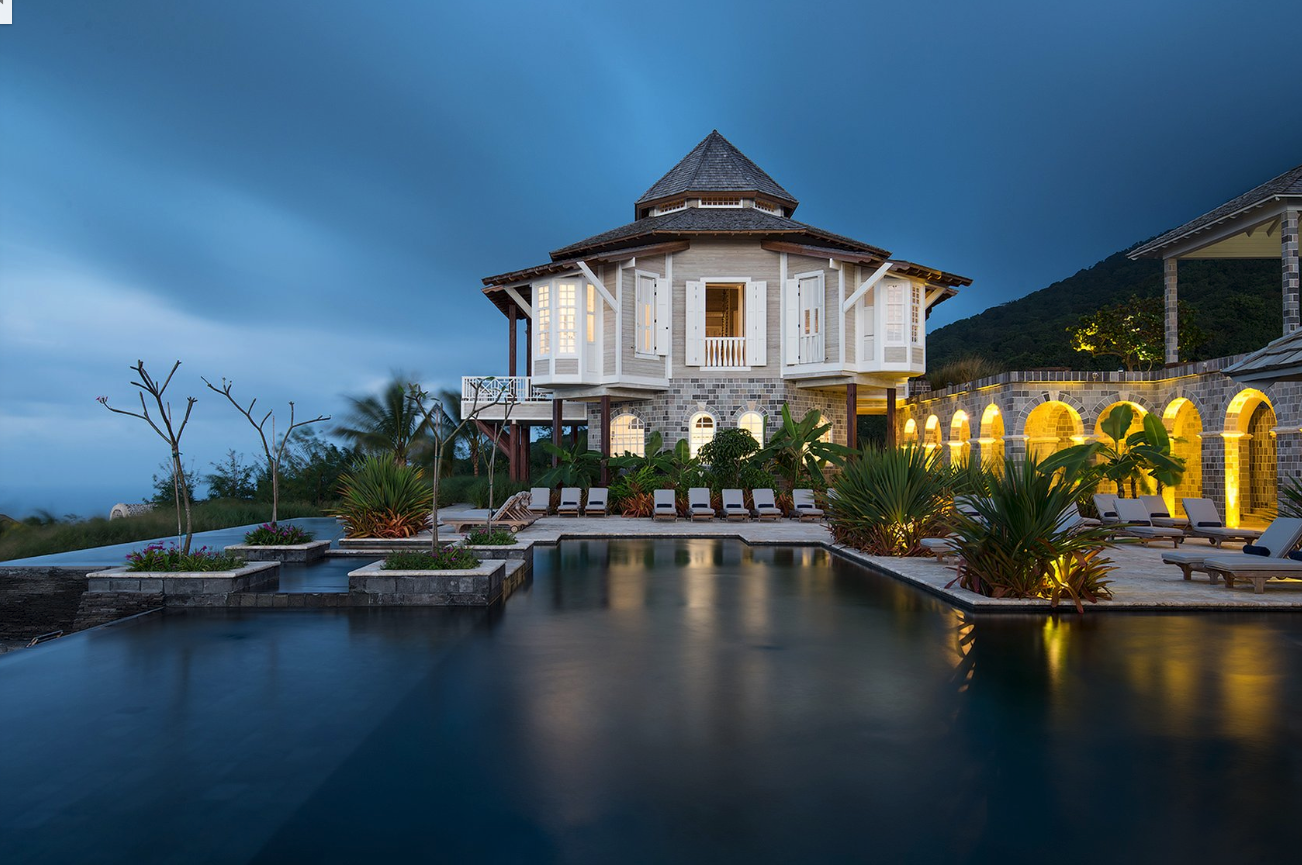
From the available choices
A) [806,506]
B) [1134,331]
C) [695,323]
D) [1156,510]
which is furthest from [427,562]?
[1134,331]

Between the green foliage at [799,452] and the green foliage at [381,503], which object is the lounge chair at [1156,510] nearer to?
the green foliage at [799,452]

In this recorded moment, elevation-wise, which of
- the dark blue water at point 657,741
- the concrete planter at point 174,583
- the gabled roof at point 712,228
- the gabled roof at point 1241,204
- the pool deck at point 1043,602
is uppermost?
the gabled roof at point 712,228

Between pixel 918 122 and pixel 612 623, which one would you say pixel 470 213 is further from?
pixel 612 623

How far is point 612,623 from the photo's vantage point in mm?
7297

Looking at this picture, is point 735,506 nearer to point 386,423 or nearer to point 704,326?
point 704,326

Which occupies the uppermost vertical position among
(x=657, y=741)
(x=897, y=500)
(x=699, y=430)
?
(x=699, y=430)

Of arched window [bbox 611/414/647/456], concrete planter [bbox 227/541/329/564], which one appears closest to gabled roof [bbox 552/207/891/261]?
arched window [bbox 611/414/647/456]

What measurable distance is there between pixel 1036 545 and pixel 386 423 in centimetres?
2217

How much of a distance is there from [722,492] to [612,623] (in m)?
12.0

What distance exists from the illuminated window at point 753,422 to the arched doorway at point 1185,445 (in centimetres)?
966

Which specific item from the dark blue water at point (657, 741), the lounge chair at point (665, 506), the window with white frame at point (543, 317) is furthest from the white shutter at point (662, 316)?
the dark blue water at point (657, 741)

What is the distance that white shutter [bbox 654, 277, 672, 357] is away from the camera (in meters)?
21.9

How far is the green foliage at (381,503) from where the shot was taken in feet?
42.6

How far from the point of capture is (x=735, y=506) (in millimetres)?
18719
